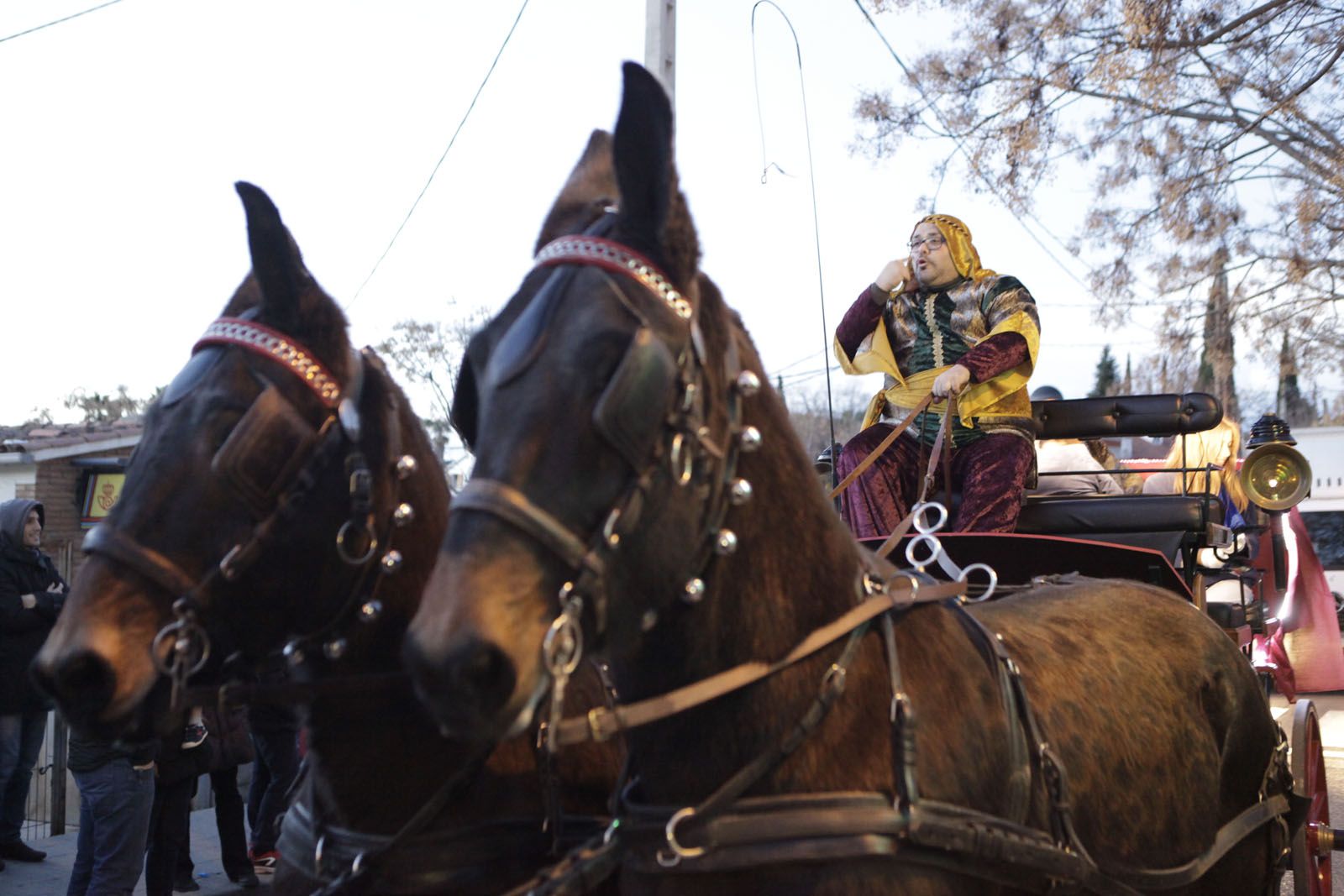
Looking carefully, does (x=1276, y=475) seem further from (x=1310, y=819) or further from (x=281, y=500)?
(x=281, y=500)

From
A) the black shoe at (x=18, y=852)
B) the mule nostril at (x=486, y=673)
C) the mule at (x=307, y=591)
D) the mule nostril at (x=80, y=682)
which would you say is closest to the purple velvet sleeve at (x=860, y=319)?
the mule at (x=307, y=591)

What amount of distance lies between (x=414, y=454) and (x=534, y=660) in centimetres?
114

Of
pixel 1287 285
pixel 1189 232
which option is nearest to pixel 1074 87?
pixel 1189 232

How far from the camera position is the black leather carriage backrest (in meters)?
4.96

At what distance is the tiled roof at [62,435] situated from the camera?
1598cm

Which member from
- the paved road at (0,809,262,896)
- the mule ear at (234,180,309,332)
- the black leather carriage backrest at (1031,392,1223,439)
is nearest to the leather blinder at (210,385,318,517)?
the mule ear at (234,180,309,332)

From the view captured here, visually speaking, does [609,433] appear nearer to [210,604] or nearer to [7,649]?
[210,604]

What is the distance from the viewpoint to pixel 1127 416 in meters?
5.12

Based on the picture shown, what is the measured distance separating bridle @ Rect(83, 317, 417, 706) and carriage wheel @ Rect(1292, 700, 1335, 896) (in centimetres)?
276

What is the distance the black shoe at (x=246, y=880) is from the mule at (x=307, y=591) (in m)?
4.57

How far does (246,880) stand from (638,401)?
6.09m

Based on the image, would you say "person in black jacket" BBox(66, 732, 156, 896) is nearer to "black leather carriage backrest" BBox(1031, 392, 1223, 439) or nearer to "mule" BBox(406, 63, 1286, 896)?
"mule" BBox(406, 63, 1286, 896)

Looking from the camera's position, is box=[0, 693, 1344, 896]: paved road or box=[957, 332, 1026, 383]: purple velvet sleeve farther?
box=[0, 693, 1344, 896]: paved road

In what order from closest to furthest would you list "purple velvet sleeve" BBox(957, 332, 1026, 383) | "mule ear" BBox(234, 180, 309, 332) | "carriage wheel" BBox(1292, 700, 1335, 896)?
1. "mule ear" BBox(234, 180, 309, 332)
2. "carriage wheel" BBox(1292, 700, 1335, 896)
3. "purple velvet sleeve" BBox(957, 332, 1026, 383)
